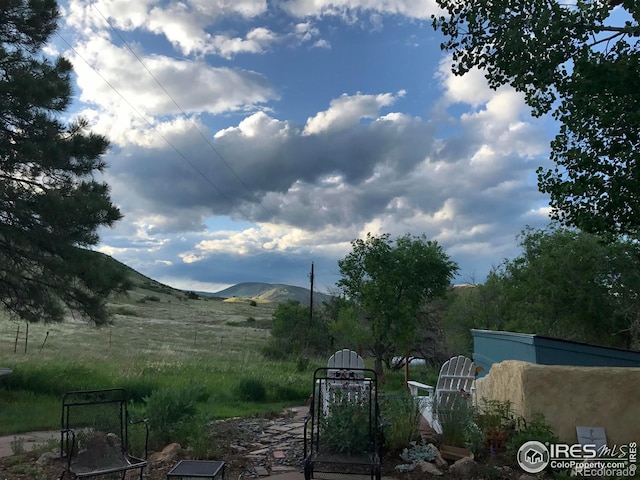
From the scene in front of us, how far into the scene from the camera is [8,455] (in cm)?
583

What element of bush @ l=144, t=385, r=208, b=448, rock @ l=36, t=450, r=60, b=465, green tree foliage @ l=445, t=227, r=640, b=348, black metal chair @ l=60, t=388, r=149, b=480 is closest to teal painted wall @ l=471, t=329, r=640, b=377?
bush @ l=144, t=385, r=208, b=448

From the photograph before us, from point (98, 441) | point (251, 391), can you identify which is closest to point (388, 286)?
point (251, 391)

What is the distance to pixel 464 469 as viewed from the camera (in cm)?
486

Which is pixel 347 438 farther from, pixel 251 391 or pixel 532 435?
A: pixel 251 391

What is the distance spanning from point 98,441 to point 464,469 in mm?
3421

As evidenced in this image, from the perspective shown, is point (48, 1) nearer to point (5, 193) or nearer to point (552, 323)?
point (5, 193)

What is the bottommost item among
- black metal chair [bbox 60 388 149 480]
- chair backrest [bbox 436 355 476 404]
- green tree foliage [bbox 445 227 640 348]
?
black metal chair [bbox 60 388 149 480]

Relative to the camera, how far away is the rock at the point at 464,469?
4828 mm

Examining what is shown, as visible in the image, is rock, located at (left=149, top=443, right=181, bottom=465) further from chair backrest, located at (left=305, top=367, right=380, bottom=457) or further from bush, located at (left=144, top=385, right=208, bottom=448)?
chair backrest, located at (left=305, top=367, right=380, bottom=457)

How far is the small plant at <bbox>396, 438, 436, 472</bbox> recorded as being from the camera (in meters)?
5.03

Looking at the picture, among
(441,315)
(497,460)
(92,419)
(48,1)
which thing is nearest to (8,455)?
(92,419)

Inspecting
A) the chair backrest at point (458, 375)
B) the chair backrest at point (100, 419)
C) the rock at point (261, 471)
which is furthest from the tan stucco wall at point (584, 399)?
the chair backrest at point (100, 419)

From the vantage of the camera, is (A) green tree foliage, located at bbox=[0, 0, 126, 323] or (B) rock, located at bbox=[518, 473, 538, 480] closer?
(B) rock, located at bbox=[518, 473, 538, 480]

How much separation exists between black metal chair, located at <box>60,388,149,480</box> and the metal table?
2.05 feet
